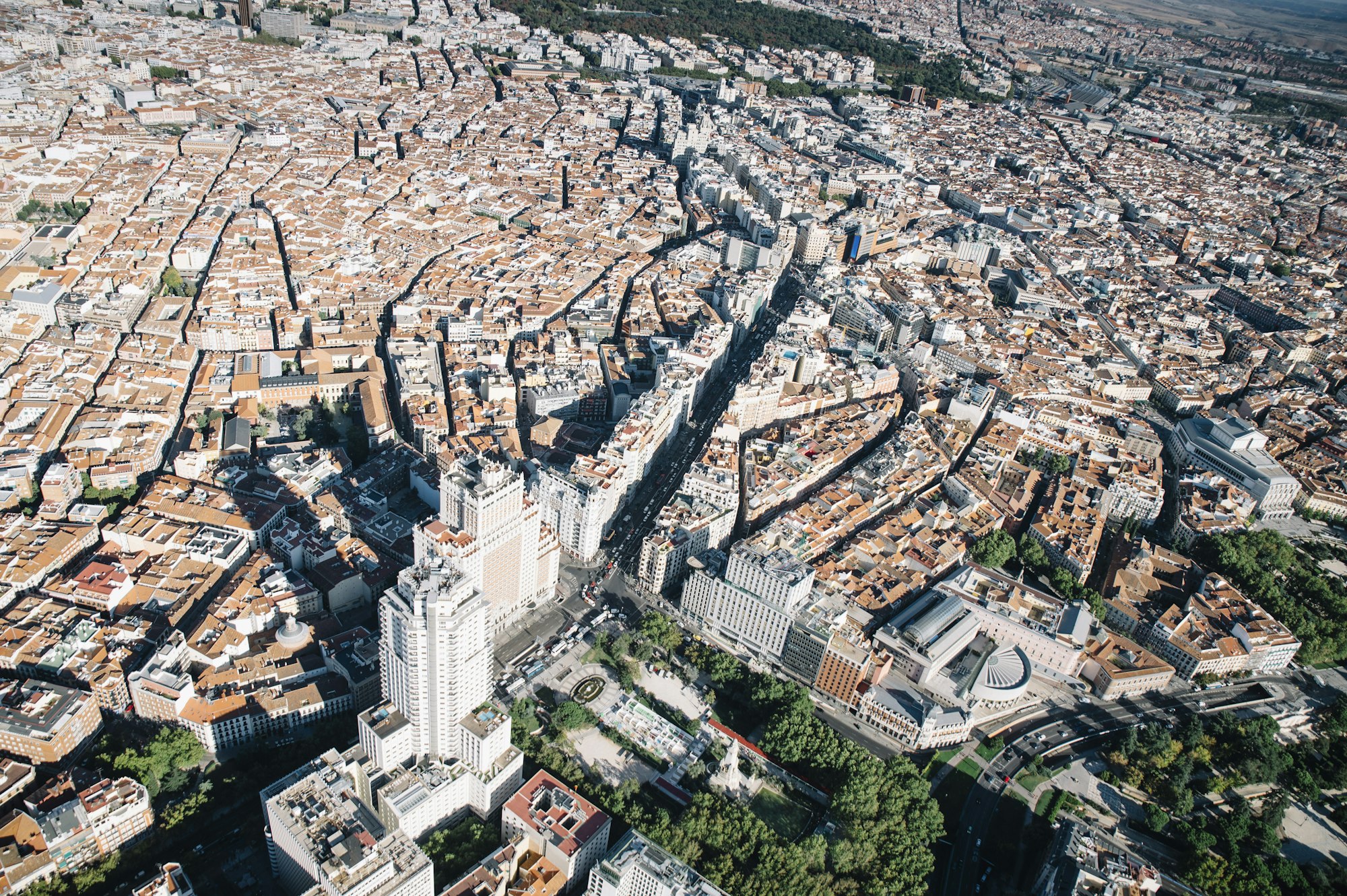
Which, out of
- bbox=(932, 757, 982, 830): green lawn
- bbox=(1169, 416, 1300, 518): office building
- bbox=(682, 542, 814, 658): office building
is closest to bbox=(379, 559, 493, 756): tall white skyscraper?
bbox=(682, 542, 814, 658): office building

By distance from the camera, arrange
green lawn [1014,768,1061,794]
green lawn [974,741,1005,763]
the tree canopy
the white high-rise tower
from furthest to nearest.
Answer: the tree canopy, green lawn [974,741,1005,763], green lawn [1014,768,1061,794], the white high-rise tower

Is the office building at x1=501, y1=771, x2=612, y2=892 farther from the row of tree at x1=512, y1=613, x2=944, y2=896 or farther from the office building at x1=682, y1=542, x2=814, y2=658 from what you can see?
the office building at x1=682, y1=542, x2=814, y2=658

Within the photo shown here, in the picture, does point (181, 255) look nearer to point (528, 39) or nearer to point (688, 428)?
point (688, 428)

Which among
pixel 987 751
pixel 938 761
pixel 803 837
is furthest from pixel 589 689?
pixel 987 751

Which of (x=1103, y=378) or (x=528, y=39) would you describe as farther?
(x=528, y=39)

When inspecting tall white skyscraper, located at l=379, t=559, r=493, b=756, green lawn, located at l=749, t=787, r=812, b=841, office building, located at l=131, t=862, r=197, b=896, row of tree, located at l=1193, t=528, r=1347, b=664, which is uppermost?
tall white skyscraper, located at l=379, t=559, r=493, b=756

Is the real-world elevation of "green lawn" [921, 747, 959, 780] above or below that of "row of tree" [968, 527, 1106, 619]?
below

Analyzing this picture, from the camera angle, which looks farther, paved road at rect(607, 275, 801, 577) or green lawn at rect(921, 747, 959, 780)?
paved road at rect(607, 275, 801, 577)

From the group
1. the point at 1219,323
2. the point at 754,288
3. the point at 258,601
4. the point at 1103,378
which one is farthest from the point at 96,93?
the point at 1219,323
